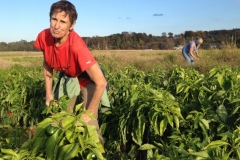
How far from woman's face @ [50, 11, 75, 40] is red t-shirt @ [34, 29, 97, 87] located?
10 cm

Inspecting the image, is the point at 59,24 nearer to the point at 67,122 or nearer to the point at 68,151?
the point at 67,122

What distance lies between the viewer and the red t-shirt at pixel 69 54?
2.77 m

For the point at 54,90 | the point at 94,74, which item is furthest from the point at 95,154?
the point at 54,90

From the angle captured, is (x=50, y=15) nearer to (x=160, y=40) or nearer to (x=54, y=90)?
(x=54, y=90)

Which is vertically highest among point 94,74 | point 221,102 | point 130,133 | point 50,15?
point 50,15

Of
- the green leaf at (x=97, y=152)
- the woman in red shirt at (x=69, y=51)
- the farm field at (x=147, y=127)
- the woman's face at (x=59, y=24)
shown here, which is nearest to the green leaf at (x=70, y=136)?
the farm field at (x=147, y=127)

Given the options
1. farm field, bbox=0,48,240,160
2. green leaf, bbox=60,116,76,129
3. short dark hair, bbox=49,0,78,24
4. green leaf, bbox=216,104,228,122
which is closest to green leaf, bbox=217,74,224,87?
farm field, bbox=0,48,240,160

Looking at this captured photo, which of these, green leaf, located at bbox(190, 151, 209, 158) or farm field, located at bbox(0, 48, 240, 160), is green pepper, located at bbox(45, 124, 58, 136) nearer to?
farm field, located at bbox(0, 48, 240, 160)

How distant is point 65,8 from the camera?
9.31 feet

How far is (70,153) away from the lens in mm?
1551

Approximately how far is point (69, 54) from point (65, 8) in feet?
1.36

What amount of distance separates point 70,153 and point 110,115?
2101 millimetres

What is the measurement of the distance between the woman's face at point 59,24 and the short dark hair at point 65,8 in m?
0.03

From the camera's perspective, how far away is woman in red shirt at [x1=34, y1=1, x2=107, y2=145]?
2775 millimetres
